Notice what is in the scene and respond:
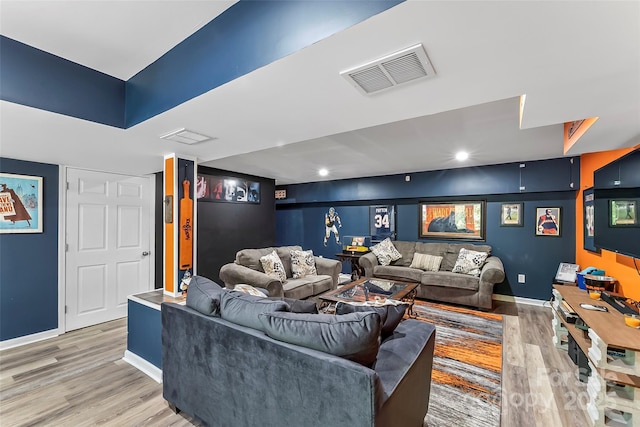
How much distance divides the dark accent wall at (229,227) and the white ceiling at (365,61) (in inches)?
72.4

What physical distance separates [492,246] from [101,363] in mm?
5621

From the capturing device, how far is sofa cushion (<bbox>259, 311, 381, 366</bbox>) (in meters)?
1.29

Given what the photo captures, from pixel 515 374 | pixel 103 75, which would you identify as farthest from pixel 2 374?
pixel 515 374

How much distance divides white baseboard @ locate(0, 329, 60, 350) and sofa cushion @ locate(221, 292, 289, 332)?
3.17 metres

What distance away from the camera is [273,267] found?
4059mm

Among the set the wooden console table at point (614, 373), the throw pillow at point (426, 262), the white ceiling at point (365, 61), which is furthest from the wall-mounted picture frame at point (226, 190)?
the wooden console table at point (614, 373)

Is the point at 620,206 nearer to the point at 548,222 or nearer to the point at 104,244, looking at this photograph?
the point at 548,222

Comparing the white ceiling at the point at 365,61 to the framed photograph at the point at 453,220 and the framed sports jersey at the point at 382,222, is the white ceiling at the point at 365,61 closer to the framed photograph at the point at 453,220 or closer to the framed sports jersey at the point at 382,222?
the framed photograph at the point at 453,220

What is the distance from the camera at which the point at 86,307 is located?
372 centimetres

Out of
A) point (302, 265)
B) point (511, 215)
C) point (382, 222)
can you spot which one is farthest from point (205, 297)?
point (511, 215)

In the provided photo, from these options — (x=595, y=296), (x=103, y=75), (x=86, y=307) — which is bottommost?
(x=86, y=307)

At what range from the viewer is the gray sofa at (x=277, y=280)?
350 cm

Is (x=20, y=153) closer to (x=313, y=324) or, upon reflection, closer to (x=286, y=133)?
(x=286, y=133)

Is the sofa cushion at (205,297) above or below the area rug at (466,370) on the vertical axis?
above
